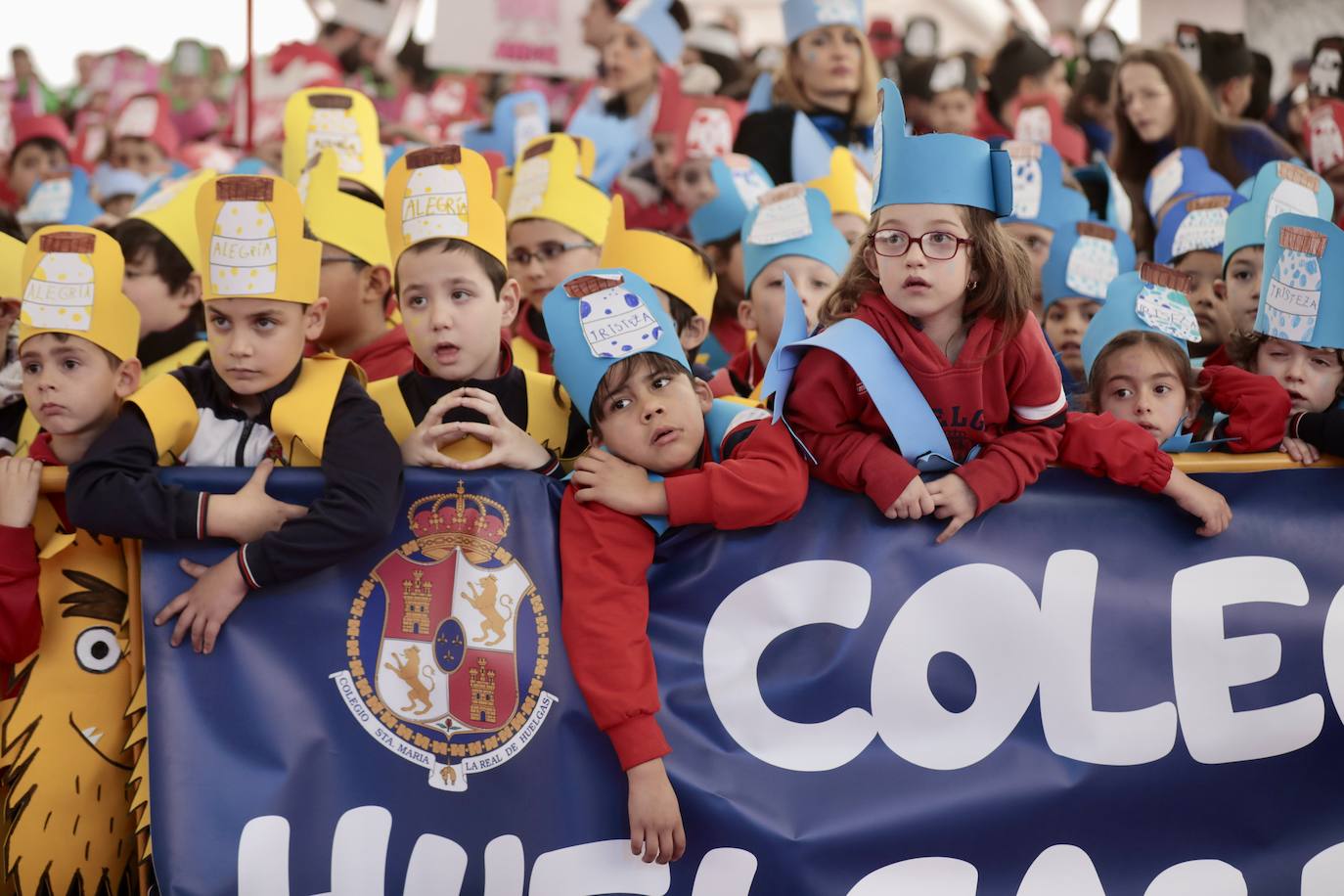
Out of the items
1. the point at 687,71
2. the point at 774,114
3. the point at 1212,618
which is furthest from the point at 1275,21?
the point at 1212,618

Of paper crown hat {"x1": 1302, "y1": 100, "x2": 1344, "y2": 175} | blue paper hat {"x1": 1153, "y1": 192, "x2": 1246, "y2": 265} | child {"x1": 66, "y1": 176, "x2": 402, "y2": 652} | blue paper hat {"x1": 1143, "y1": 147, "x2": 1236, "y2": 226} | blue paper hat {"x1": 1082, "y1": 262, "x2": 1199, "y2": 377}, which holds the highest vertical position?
paper crown hat {"x1": 1302, "y1": 100, "x2": 1344, "y2": 175}

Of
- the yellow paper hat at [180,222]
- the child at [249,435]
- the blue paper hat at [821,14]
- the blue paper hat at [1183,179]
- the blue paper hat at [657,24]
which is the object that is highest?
the blue paper hat at [657,24]

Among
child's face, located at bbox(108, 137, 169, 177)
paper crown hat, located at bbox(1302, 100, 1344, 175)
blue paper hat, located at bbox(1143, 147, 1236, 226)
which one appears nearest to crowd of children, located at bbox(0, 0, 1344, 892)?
blue paper hat, located at bbox(1143, 147, 1236, 226)

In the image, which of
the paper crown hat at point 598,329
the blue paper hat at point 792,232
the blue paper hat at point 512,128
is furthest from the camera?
the blue paper hat at point 512,128

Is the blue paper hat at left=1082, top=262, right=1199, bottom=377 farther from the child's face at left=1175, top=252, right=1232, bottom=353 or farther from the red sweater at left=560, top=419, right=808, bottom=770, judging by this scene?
the red sweater at left=560, top=419, right=808, bottom=770

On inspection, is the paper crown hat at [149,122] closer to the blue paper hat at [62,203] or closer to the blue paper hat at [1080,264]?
the blue paper hat at [62,203]

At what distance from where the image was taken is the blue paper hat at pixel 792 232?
3.95 metres

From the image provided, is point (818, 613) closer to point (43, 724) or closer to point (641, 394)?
point (641, 394)

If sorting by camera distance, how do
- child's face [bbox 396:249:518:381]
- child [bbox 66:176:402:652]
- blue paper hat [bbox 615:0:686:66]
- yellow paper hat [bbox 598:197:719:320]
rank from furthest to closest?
blue paper hat [bbox 615:0:686:66], yellow paper hat [bbox 598:197:719:320], child's face [bbox 396:249:518:381], child [bbox 66:176:402:652]

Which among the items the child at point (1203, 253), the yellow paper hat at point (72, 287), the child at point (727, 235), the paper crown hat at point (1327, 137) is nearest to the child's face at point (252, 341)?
the yellow paper hat at point (72, 287)

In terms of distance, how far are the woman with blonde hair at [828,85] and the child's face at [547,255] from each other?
1.79 meters

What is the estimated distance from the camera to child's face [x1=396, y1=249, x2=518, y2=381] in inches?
120

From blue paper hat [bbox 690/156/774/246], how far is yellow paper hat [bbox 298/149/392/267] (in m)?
1.41

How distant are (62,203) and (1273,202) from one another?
4740 millimetres
